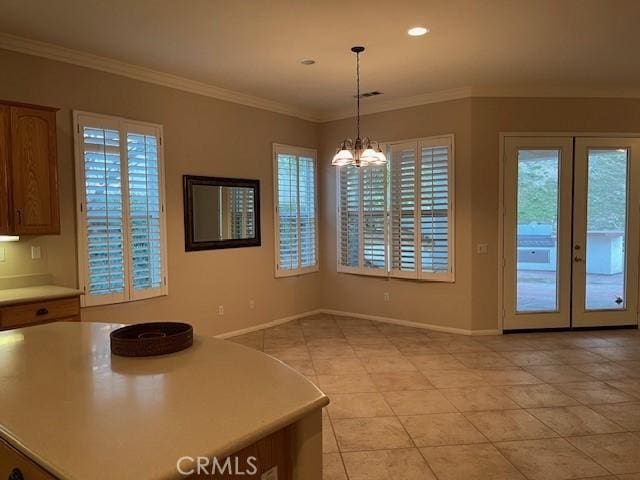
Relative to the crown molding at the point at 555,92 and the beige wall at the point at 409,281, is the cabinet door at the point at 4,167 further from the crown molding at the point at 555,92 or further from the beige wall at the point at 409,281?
the crown molding at the point at 555,92

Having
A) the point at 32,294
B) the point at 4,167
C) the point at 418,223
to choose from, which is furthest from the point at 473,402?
the point at 4,167

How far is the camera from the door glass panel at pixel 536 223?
5.55 metres

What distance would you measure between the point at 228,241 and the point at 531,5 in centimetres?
387

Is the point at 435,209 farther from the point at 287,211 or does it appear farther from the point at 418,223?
the point at 287,211

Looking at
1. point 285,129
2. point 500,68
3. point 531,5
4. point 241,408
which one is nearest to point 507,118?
point 500,68

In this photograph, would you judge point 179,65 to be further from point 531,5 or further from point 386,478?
point 386,478

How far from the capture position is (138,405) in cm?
132

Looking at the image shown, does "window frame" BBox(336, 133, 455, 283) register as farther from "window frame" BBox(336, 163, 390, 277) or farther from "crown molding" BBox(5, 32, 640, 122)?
"crown molding" BBox(5, 32, 640, 122)

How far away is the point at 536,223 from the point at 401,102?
2301 mm

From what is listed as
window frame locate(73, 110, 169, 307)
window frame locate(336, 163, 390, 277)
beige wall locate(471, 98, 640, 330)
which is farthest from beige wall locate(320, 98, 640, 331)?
window frame locate(73, 110, 169, 307)

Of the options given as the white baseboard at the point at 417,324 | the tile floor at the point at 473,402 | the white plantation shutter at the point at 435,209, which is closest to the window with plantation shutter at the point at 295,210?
the white baseboard at the point at 417,324

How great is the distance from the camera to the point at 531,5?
3.28 m

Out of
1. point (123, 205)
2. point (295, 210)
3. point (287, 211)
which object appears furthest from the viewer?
point (295, 210)

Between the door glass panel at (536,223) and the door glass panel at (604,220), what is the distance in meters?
0.45
